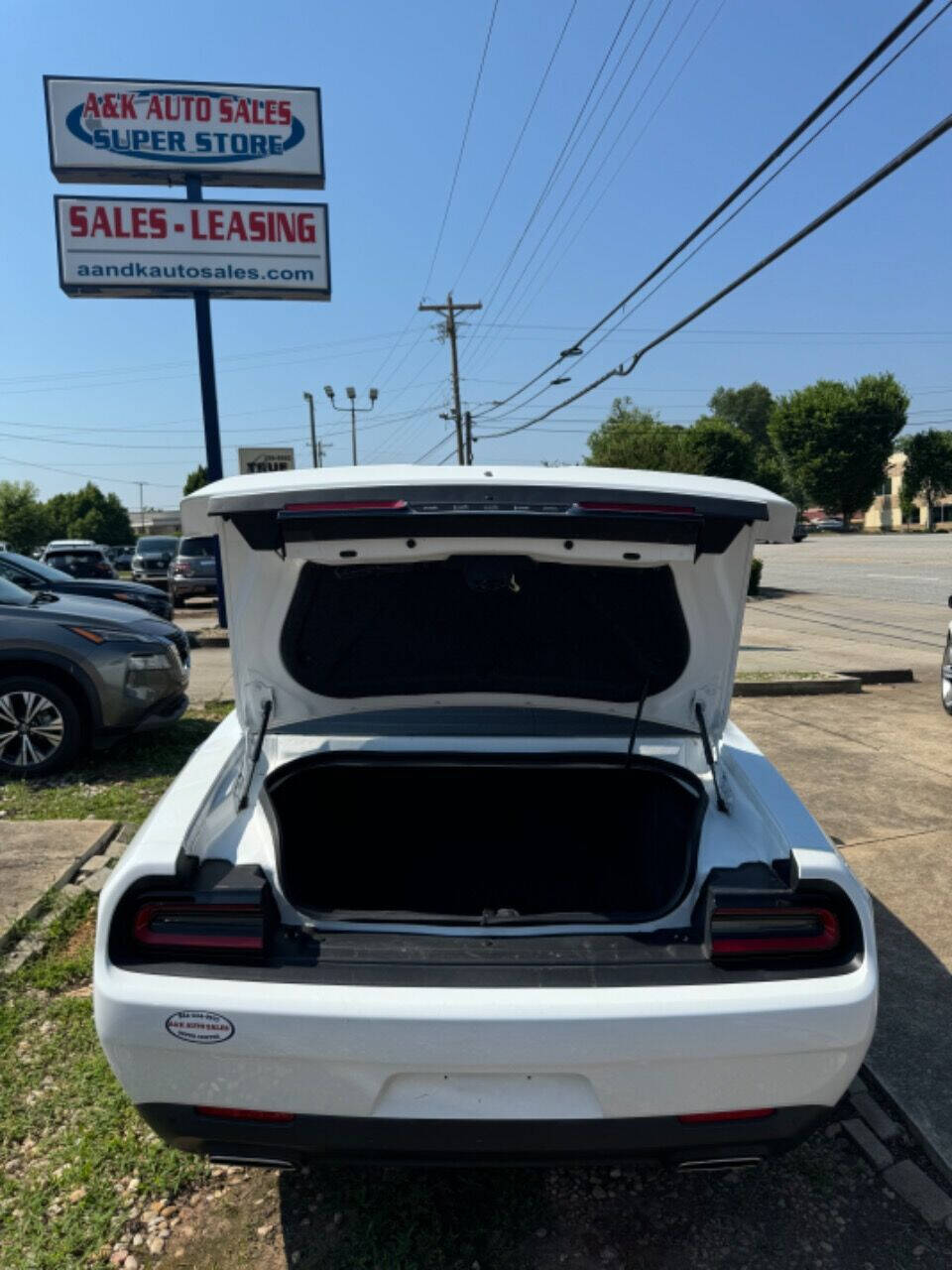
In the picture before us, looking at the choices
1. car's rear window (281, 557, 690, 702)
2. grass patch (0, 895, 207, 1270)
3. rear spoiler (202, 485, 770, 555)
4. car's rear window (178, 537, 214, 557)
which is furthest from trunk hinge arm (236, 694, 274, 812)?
car's rear window (178, 537, 214, 557)

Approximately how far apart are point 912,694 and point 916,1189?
764 cm

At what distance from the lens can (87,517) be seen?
77625 millimetres

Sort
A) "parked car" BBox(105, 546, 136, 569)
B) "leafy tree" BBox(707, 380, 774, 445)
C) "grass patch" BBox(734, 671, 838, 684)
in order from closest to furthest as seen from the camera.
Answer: "grass patch" BBox(734, 671, 838, 684)
"parked car" BBox(105, 546, 136, 569)
"leafy tree" BBox(707, 380, 774, 445)

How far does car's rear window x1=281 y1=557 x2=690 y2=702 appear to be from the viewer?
2656 mm

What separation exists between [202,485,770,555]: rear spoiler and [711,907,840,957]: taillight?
871 mm

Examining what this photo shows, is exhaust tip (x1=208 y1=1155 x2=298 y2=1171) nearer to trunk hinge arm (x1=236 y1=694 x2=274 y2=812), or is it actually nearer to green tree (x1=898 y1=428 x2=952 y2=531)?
trunk hinge arm (x1=236 y1=694 x2=274 y2=812)

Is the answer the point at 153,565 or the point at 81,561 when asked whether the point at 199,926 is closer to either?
the point at 81,561

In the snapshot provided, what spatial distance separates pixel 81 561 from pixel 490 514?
23854 millimetres

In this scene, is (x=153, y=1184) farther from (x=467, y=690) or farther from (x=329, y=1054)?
(x=467, y=690)

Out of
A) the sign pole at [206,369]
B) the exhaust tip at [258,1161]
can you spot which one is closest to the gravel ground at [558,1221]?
the exhaust tip at [258,1161]

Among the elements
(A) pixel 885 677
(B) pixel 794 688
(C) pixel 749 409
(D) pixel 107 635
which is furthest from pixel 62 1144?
(C) pixel 749 409

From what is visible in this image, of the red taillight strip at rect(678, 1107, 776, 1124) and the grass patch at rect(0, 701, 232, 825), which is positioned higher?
the red taillight strip at rect(678, 1107, 776, 1124)

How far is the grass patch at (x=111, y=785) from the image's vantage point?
532cm

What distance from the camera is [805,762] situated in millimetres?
6234
